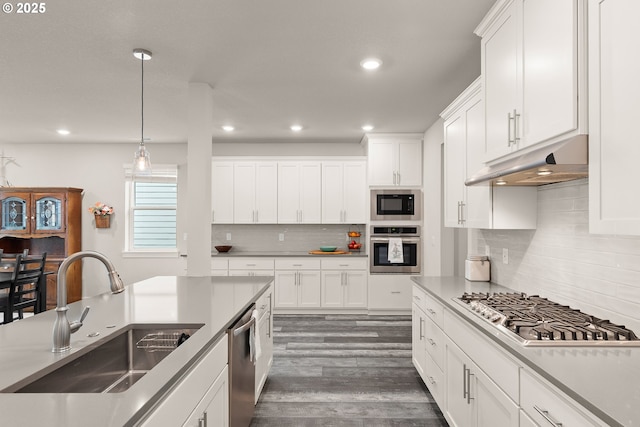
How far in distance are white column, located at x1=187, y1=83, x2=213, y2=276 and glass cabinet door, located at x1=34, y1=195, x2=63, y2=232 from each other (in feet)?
11.7

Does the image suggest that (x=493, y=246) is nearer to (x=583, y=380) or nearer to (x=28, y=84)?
(x=583, y=380)

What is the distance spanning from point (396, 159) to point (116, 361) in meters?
4.74

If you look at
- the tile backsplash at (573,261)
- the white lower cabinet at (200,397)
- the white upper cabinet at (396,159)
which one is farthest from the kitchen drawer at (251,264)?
the white lower cabinet at (200,397)

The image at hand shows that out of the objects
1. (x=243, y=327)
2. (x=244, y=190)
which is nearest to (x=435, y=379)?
(x=243, y=327)

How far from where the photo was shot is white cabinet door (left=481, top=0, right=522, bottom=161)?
208 cm

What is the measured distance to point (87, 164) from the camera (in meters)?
6.52

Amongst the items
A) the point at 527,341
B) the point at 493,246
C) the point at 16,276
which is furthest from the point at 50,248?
the point at 527,341

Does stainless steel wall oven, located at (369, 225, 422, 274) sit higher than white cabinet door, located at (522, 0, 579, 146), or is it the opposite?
white cabinet door, located at (522, 0, 579, 146)

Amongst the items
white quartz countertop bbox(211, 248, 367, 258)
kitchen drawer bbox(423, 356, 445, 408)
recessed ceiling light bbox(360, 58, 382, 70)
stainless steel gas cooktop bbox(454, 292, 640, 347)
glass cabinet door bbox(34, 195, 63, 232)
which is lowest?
kitchen drawer bbox(423, 356, 445, 408)

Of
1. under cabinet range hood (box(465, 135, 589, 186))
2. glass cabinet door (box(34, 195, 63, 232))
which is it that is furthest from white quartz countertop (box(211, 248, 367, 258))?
under cabinet range hood (box(465, 135, 589, 186))

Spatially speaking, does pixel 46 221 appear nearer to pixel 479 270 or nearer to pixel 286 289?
pixel 286 289

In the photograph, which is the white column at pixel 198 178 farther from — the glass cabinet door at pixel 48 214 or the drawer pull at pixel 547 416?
the glass cabinet door at pixel 48 214

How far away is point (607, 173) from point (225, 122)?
4.44 m

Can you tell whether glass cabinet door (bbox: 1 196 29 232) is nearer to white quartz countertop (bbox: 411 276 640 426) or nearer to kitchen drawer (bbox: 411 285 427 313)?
kitchen drawer (bbox: 411 285 427 313)
